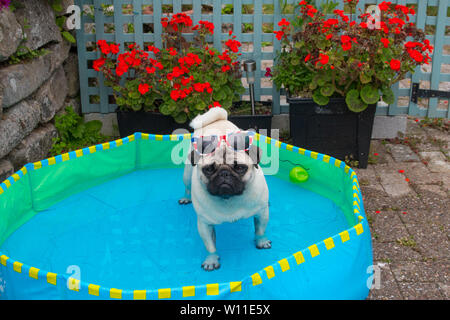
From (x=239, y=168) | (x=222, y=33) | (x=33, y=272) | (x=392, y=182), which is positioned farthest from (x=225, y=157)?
(x=222, y=33)

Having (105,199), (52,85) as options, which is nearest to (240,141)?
(105,199)

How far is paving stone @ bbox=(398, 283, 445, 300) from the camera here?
299cm

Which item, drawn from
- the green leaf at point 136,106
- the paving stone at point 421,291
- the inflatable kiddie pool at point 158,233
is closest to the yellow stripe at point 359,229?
the inflatable kiddie pool at point 158,233

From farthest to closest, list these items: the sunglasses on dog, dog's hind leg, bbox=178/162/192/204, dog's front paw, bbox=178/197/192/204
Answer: dog's front paw, bbox=178/197/192/204
dog's hind leg, bbox=178/162/192/204
the sunglasses on dog

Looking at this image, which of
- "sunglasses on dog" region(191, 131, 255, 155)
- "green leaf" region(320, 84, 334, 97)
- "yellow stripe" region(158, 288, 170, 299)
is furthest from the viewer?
"green leaf" region(320, 84, 334, 97)

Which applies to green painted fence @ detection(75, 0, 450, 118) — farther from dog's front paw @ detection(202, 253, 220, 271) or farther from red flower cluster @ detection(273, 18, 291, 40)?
dog's front paw @ detection(202, 253, 220, 271)

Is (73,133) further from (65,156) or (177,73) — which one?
(177,73)

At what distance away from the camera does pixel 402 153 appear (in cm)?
497

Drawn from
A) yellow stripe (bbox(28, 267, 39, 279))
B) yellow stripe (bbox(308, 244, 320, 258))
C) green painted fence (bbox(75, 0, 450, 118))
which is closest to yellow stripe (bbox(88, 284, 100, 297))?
yellow stripe (bbox(28, 267, 39, 279))

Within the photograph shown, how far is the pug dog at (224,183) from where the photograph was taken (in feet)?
9.28

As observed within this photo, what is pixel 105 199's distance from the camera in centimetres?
409

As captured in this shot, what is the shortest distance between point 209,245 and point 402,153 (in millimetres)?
2529

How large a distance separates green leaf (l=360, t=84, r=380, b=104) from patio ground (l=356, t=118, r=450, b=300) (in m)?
0.62
